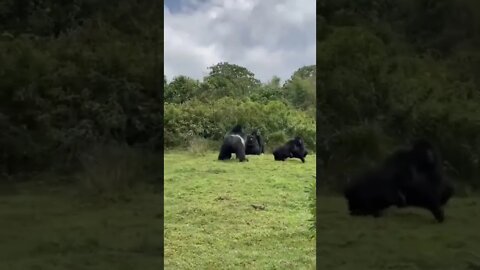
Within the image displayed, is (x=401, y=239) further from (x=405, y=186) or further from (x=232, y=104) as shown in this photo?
(x=232, y=104)

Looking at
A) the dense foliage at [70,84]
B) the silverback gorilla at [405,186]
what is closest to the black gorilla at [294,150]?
the silverback gorilla at [405,186]

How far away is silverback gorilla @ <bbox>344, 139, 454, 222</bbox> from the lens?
2.61 meters

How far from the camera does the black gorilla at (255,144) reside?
3.64 meters

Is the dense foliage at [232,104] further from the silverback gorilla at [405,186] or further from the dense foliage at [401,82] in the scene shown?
the silverback gorilla at [405,186]

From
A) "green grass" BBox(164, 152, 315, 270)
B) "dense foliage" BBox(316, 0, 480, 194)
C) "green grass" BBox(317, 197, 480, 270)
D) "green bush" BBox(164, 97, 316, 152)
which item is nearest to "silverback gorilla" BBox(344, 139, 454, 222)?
"green grass" BBox(317, 197, 480, 270)

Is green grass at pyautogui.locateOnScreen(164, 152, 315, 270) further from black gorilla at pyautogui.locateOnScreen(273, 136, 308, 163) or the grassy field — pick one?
the grassy field

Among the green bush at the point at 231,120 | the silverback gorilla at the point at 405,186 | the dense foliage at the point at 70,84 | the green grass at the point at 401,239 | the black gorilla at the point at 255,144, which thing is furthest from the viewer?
the black gorilla at the point at 255,144

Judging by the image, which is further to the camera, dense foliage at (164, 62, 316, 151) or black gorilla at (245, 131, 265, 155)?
black gorilla at (245, 131, 265, 155)

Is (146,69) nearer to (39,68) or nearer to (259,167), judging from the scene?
(39,68)

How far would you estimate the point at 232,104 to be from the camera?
3477mm

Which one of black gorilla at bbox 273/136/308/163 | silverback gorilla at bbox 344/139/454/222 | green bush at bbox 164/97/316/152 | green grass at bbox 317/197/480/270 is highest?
green bush at bbox 164/97/316/152

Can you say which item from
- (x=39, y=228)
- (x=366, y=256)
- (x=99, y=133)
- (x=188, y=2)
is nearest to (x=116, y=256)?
(x=39, y=228)

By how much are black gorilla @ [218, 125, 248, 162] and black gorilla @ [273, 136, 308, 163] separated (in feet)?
0.85

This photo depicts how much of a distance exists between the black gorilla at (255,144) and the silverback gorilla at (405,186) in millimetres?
985
